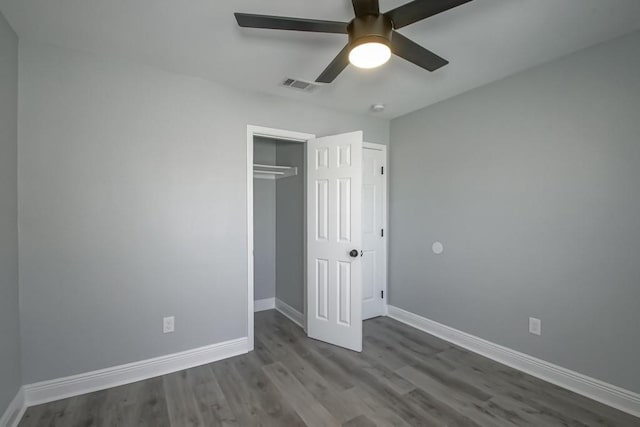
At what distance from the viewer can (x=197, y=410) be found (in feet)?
6.60

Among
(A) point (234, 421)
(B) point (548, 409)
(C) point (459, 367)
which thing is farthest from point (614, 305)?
(A) point (234, 421)

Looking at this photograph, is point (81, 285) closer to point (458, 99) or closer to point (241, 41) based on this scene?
point (241, 41)

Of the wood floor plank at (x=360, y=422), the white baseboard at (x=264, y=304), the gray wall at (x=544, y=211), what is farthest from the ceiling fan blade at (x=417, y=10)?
the white baseboard at (x=264, y=304)

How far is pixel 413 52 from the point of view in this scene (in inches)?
→ 64.7

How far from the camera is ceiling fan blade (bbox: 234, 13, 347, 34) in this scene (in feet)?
4.59

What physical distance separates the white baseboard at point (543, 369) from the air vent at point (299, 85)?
2.75m

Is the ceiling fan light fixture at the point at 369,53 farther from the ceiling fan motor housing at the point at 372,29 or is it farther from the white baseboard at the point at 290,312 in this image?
the white baseboard at the point at 290,312

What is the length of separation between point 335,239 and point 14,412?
2.55m

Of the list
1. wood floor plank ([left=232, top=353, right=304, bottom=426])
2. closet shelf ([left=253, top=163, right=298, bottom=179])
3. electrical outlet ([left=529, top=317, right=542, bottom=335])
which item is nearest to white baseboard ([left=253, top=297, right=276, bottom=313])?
wood floor plank ([left=232, top=353, right=304, bottom=426])

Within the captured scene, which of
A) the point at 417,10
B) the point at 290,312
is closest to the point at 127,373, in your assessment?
the point at 290,312

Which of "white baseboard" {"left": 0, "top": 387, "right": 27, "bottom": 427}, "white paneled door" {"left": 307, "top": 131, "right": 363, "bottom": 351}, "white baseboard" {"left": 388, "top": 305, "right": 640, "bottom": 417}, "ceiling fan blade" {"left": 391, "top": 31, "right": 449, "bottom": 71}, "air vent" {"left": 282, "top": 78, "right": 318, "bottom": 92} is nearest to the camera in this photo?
"ceiling fan blade" {"left": 391, "top": 31, "right": 449, "bottom": 71}

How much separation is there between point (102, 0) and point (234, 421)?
264 cm

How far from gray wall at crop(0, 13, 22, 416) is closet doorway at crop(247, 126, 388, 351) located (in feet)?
5.26

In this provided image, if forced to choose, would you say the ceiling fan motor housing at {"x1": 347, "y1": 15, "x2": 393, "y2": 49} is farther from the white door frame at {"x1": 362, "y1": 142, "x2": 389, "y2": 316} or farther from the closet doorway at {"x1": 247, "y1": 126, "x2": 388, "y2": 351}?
the white door frame at {"x1": 362, "y1": 142, "x2": 389, "y2": 316}
